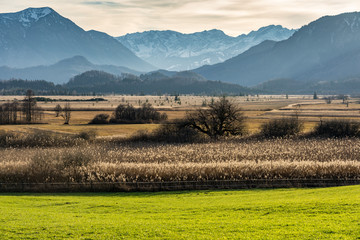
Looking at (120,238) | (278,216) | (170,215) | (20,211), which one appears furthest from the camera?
(20,211)

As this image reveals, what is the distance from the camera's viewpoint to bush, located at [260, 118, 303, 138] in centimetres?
7606

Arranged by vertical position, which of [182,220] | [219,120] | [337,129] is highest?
[219,120]

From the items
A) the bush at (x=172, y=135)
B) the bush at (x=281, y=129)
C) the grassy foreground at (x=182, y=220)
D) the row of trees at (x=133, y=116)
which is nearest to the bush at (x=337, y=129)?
the bush at (x=281, y=129)

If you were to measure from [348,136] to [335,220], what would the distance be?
57.9 meters

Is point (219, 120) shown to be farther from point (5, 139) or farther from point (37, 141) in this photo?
point (5, 139)

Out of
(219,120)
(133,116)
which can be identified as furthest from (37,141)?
(133,116)

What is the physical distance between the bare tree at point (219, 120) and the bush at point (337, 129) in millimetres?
14559

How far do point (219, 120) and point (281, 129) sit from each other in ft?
39.7

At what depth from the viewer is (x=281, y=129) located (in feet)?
252

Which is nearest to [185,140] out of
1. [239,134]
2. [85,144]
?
[239,134]

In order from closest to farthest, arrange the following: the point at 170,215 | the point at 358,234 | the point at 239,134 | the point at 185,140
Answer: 1. the point at 358,234
2. the point at 170,215
3. the point at 185,140
4. the point at 239,134

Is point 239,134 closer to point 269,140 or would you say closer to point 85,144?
point 269,140

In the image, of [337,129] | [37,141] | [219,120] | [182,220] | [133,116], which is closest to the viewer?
[182,220]

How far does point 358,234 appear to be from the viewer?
16.7 m
